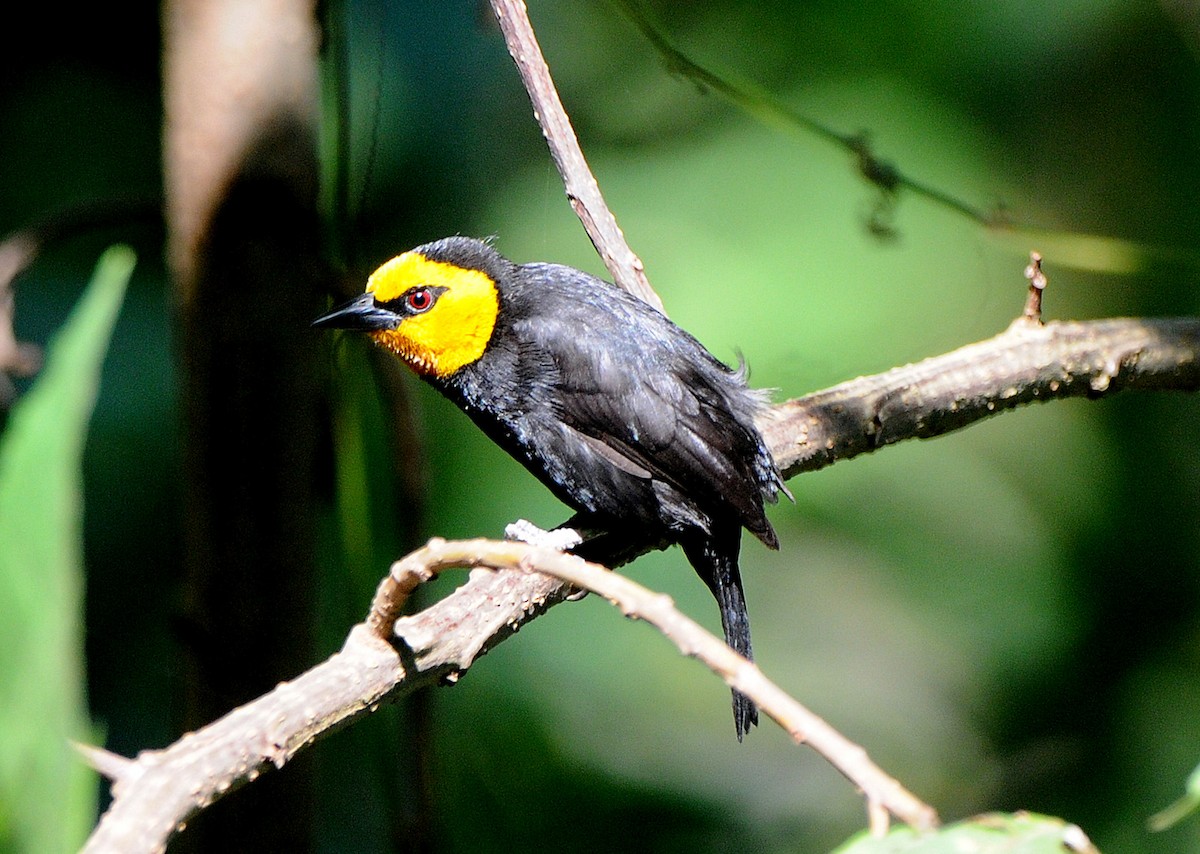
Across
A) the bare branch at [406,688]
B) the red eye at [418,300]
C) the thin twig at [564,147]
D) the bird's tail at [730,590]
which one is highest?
the thin twig at [564,147]

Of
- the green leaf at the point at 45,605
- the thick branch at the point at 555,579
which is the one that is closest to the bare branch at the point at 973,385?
the thick branch at the point at 555,579

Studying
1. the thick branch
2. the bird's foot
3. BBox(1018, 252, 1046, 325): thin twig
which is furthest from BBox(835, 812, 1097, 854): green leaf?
BBox(1018, 252, 1046, 325): thin twig

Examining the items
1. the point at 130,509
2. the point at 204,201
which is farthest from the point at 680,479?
the point at 130,509

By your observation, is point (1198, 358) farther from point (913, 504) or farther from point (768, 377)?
point (913, 504)

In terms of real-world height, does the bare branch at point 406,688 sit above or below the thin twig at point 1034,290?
below

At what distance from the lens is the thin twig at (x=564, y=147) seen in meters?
2.33

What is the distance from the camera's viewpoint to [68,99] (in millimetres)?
3717

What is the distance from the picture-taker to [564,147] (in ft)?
7.92

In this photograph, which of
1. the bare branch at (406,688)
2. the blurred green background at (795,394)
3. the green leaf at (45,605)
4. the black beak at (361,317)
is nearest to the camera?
A: the green leaf at (45,605)

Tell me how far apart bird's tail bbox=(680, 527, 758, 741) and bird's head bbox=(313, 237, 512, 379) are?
24.6 inches

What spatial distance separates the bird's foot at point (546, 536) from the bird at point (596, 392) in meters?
0.06

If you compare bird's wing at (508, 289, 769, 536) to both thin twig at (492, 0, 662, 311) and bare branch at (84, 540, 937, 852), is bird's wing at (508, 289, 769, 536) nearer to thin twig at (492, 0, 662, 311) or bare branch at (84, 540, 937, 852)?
thin twig at (492, 0, 662, 311)

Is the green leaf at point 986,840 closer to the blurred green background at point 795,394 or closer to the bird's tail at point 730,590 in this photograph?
the bird's tail at point 730,590

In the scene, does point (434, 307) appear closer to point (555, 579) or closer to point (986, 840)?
point (555, 579)
